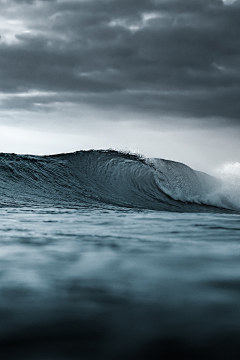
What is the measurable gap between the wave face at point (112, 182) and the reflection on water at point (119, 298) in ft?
20.4

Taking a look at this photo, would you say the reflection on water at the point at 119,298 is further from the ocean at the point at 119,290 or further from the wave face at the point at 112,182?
the wave face at the point at 112,182

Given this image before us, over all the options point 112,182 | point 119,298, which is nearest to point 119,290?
point 119,298

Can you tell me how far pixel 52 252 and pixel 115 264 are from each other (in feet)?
2.02

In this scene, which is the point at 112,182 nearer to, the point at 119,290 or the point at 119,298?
the point at 119,290

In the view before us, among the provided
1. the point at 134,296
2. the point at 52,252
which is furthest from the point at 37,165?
the point at 134,296

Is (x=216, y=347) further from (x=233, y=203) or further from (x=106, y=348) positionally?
(x=233, y=203)

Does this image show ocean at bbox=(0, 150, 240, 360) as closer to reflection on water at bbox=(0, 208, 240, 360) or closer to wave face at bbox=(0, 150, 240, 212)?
reflection on water at bbox=(0, 208, 240, 360)

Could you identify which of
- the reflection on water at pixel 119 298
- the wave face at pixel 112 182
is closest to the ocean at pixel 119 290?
the reflection on water at pixel 119 298

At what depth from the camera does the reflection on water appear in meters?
1.23

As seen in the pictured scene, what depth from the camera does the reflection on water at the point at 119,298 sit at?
1.23 m

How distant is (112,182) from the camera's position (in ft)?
43.4

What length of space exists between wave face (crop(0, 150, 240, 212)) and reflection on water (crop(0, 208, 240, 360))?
621cm

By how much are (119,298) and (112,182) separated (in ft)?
37.9

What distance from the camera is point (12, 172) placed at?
11922 millimetres
